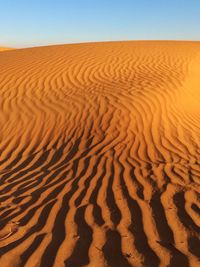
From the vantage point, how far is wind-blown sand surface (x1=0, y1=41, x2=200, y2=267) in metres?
3.36

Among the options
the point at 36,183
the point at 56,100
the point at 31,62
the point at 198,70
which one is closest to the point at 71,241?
the point at 36,183

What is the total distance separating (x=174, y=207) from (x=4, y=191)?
2449 mm

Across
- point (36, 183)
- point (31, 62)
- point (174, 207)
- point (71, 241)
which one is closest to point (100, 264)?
point (71, 241)

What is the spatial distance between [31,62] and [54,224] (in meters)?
10.2

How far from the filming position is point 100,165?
565cm

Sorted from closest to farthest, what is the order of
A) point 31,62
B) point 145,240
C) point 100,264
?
1. point 100,264
2. point 145,240
3. point 31,62

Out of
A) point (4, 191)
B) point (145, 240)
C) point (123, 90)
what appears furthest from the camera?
point (123, 90)

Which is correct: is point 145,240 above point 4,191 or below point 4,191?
above

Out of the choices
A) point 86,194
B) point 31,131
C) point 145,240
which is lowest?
point 31,131

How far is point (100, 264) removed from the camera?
3.06 meters

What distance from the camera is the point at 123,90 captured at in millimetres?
8867

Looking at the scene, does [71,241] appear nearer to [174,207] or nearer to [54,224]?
[54,224]

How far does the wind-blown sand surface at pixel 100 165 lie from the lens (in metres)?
3.36

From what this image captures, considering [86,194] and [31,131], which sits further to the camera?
[31,131]
